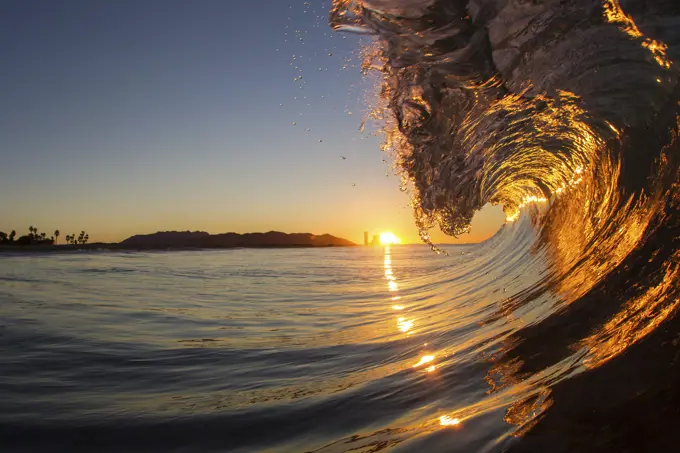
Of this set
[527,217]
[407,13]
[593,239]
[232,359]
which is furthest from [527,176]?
[232,359]

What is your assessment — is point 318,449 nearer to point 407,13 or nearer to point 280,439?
point 280,439

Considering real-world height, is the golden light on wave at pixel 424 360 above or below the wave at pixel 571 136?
below

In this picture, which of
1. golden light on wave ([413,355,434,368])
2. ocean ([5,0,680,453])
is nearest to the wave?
ocean ([5,0,680,453])

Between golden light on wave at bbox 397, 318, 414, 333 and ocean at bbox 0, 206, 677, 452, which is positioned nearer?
ocean at bbox 0, 206, 677, 452

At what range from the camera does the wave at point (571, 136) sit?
1423 mm

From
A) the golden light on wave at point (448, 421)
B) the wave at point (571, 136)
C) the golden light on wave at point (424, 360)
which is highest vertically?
the wave at point (571, 136)

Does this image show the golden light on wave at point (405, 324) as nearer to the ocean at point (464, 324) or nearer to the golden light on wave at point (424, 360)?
the ocean at point (464, 324)

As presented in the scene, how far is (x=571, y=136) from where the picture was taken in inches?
163

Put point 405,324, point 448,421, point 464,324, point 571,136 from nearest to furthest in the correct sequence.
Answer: point 448,421, point 464,324, point 405,324, point 571,136

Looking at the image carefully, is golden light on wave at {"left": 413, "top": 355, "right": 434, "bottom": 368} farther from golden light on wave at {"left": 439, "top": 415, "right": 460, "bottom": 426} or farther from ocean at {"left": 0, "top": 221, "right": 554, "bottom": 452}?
golden light on wave at {"left": 439, "top": 415, "right": 460, "bottom": 426}

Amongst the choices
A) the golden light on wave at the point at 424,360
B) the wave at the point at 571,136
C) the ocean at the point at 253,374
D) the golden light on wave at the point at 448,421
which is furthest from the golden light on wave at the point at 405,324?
the golden light on wave at the point at 448,421

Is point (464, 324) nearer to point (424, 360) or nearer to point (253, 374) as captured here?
point (424, 360)

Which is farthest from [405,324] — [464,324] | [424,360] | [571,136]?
[571,136]

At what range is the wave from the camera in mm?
1423
